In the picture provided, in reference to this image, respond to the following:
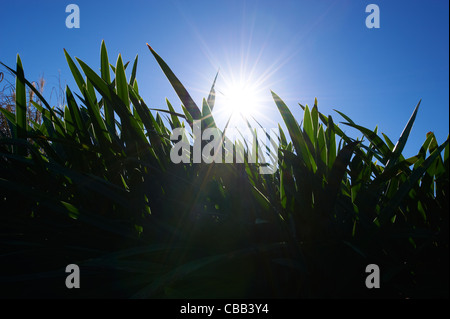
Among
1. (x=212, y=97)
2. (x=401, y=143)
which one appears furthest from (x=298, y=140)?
(x=212, y=97)

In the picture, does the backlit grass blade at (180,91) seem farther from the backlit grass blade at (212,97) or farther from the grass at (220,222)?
the backlit grass blade at (212,97)

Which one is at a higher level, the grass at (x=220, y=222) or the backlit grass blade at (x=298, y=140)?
the backlit grass blade at (x=298, y=140)

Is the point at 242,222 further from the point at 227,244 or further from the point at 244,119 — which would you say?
the point at 244,119

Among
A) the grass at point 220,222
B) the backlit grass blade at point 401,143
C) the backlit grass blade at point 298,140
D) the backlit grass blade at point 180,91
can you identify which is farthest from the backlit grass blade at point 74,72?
the backlit grass blade at point 401,143

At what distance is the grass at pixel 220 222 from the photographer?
1.46ft

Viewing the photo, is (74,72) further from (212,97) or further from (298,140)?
(298,140)

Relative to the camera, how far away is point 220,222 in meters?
0.57

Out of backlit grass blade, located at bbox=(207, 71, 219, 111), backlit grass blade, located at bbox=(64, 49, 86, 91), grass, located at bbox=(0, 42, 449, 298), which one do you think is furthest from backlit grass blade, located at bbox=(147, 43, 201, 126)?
backlit grass blade, located at bbox=(64, 49, 86, 91)

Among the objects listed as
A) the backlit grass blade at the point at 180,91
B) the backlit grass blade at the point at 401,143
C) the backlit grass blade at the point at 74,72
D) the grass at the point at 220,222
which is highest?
the backlit grass blade at the point at 74,72

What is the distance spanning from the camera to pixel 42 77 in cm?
282

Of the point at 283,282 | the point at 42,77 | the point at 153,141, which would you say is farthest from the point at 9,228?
the point at 42,77

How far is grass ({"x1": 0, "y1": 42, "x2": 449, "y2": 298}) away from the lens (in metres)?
0.45

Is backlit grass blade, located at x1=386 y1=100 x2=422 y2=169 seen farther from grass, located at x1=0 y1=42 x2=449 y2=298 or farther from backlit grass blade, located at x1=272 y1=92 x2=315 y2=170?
backlit grass blade, located at x1=272 y1=92 x2=315 y2=170

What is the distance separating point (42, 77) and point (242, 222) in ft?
9.85
